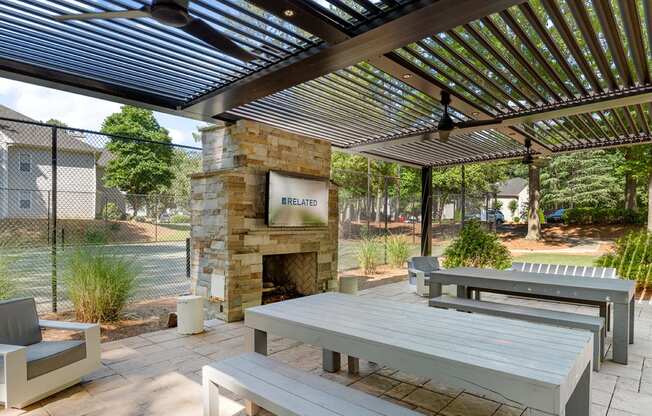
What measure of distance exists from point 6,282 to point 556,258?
1435cm

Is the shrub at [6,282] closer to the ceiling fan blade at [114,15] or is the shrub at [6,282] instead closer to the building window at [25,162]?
the ceiling fan blade at [114,15]

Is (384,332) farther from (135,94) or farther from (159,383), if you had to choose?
(135,94)

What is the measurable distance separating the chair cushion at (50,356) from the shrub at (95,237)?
1.81 metres

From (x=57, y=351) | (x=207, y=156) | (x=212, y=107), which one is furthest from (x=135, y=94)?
(x=57, y=351)

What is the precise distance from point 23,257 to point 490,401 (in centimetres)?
496

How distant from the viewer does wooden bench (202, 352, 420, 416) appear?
6.27 ft

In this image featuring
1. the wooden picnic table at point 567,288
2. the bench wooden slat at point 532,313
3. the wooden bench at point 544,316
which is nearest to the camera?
the wooden bench at point 544,316

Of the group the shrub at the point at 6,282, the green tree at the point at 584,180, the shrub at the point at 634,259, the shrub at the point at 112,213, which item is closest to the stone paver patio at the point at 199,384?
the shrub at the point at 6,282

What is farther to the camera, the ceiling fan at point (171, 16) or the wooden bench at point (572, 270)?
the wooden bench at point (572, 270)

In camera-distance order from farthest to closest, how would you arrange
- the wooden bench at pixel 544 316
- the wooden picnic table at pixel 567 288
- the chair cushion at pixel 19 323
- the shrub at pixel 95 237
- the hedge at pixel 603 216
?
the hedge at pixel 603 216 < the shrub at pixel 95 237 < the wooden picnic table at pixel 567 288 < the wooden bench at pixel 544 316 < the chair cushion at pixel 19 323

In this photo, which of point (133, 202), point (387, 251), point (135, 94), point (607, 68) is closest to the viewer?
point (607, 68)

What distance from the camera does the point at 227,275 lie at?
4.76m

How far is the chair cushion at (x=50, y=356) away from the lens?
2.65m

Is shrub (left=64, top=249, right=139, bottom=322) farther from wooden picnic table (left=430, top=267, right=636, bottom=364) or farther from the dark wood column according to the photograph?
the dark wood column
